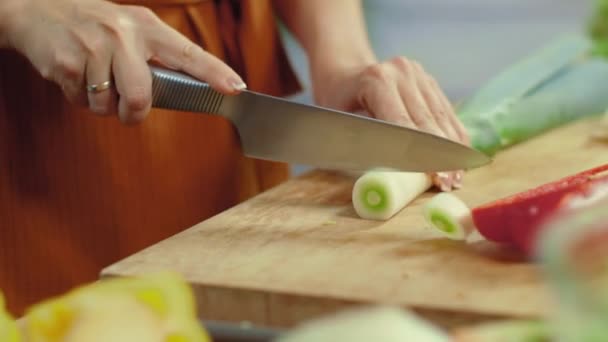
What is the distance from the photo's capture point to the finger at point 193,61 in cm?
122

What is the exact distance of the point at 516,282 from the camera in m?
0.92

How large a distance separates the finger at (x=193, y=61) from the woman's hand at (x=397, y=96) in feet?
1.15

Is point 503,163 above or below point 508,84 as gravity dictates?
below

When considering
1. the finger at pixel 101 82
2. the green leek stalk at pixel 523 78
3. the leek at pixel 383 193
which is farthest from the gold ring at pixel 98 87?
the green leek stalk at pixel 523 78

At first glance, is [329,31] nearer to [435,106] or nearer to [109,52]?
[435,106]

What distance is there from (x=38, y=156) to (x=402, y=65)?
649mm

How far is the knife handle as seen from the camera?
1240 millimetres

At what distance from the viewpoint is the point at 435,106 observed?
154 centimetres

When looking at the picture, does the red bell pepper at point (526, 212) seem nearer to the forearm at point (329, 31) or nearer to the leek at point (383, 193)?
the leek at point (383, 193)

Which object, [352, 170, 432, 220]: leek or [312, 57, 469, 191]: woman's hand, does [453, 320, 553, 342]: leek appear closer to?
[352, 170, 432, 220]: leek

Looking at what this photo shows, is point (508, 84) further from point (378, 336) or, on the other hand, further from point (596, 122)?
point (378, 336)

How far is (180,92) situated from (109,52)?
11 centimetres

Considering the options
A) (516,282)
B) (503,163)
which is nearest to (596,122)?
(503,163)

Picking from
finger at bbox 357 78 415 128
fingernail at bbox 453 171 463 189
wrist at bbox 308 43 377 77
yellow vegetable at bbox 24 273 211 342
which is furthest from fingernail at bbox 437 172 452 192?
yellow vegetable at bbox 24 273 211 342
